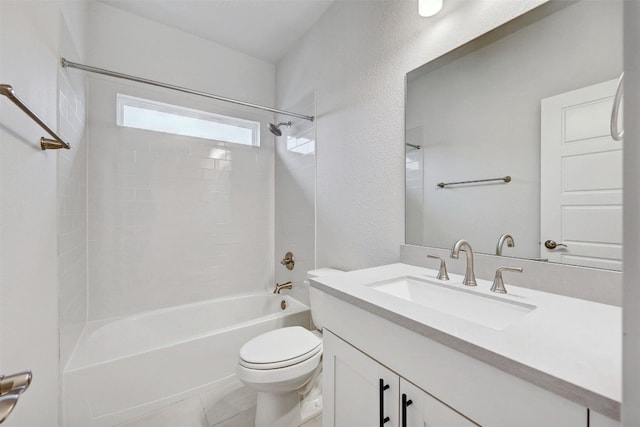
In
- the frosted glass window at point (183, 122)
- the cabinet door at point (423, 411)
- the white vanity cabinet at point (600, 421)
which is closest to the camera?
the white vanity cabinet at point (600, 421)

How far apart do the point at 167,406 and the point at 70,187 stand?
4.71 feet

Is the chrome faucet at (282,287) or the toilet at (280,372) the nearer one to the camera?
the toilet at (280,372)

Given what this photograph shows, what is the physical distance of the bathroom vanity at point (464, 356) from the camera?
1.51 feet

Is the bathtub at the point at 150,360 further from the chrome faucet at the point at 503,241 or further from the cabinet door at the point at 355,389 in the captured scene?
the chrome faucet at the point at 503,241

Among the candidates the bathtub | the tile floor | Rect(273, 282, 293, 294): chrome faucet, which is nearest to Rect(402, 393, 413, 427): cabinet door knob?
the tile floor

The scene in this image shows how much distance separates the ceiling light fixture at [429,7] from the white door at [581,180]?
0.66 metres

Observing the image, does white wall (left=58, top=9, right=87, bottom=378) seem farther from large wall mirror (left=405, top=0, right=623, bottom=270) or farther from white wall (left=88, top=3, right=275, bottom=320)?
large wall mirror (left=405, top=0, right=623, bottom=270)

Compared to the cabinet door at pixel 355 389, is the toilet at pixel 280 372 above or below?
below

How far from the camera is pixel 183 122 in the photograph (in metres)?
2.32

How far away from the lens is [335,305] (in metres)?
1.01

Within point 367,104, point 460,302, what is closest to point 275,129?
point 367,104

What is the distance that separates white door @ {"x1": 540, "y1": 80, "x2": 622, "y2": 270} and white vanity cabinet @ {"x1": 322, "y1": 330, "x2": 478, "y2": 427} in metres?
0.67

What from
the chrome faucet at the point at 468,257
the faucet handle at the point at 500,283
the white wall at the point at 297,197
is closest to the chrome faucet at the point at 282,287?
the white wall at the point at 297,197

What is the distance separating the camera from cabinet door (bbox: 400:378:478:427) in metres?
0.62
